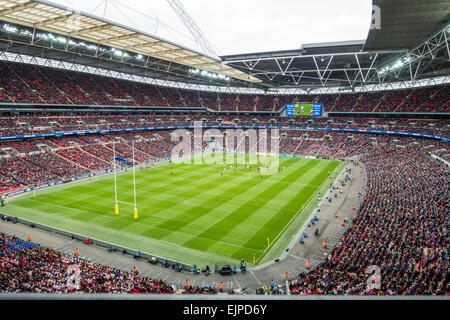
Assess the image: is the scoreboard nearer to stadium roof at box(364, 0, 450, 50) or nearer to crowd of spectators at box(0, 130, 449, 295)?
stadium roof at box(364, 0, 450, 50)

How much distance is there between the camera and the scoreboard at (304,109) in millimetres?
81562

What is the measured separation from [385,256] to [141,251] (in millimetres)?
17487

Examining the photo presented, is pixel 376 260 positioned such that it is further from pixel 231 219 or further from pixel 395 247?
pixel 231 219

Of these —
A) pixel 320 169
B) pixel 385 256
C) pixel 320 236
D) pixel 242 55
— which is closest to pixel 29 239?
pixel 320 236

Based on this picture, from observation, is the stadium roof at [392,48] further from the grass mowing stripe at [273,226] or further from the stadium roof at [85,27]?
the grass mowing stripe at [273,226]

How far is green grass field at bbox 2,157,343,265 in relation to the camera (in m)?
24.8

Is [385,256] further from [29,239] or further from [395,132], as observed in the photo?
[395,132]

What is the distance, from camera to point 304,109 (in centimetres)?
8356

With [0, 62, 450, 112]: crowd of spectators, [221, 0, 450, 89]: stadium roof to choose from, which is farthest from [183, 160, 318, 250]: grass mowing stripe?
[0, 62, 450, 112]: crowd of spectators

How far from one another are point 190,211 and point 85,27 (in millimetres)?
30453

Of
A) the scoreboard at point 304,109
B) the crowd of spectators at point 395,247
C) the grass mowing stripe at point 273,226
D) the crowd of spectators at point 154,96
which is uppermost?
the crowd of spectators at point 154,96

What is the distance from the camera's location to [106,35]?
4559 centimetres

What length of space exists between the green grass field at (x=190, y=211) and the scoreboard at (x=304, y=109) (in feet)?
119

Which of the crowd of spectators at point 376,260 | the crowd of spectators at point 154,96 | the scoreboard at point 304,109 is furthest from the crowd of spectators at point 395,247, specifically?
the scoreboard at point 304,109
